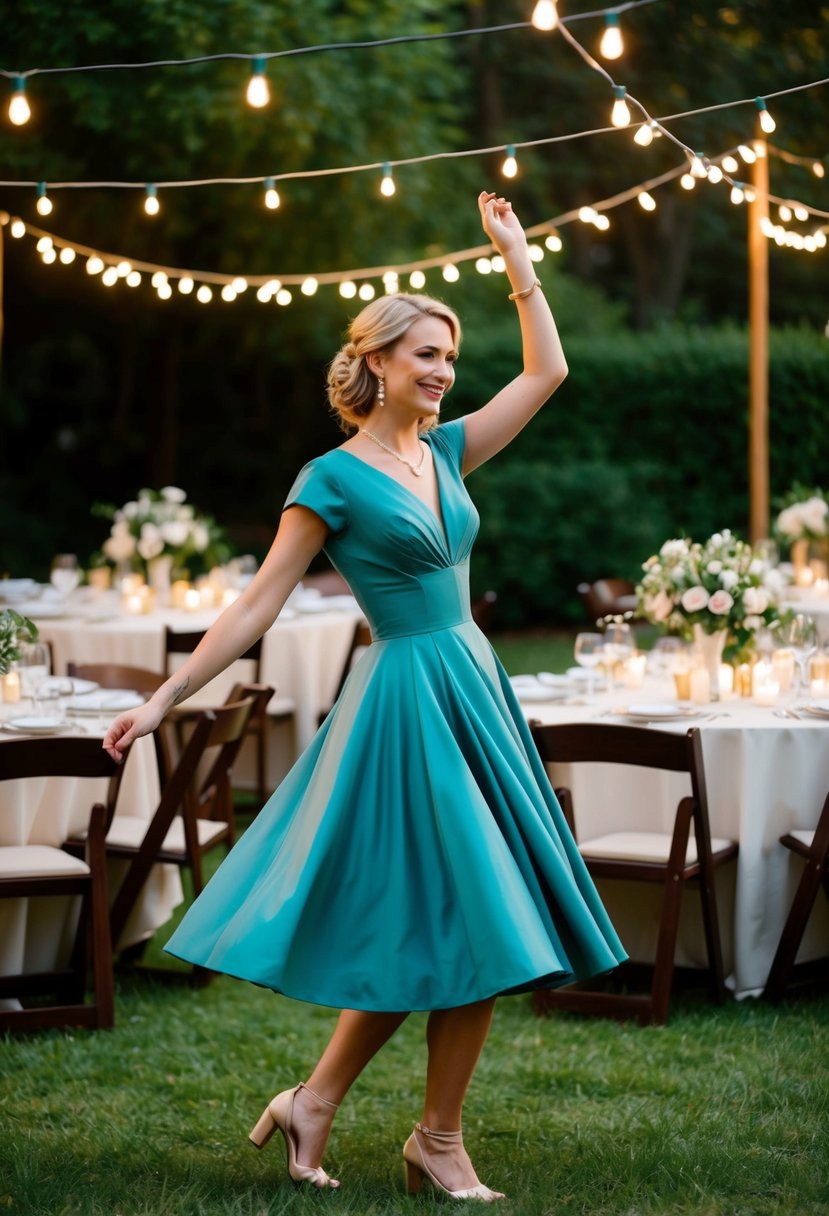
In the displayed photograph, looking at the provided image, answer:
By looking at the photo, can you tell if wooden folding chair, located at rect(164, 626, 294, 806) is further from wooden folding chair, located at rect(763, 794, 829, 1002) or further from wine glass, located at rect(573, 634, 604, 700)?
wooden folding chair, located at rect(763, 794, 829, 1002)

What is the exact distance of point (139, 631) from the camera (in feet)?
24.7

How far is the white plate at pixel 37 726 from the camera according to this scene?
4969mm

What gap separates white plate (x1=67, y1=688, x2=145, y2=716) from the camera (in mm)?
5379

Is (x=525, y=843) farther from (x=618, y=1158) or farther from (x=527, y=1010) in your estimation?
(x=527, y=1010)

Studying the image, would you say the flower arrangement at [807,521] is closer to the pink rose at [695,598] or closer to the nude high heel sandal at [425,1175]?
the pink rose at [695,598]

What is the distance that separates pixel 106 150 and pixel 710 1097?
1120cm

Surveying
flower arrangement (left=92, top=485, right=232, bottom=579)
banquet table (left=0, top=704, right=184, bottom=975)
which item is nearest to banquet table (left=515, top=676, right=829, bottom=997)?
banquet table (left=0, top=704, right=184, bottom=975)

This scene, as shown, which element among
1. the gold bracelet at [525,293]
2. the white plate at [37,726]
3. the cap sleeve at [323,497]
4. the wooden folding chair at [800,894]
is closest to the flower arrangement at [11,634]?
the white plate at [37,726]

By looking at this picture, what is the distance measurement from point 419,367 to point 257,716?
3733mm

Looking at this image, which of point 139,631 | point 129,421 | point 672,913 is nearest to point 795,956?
point 672,913

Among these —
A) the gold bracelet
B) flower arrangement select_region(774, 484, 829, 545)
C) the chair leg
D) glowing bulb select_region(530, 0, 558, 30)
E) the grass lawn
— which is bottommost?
the grass lawn

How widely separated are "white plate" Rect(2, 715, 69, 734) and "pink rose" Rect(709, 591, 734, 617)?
221 cm

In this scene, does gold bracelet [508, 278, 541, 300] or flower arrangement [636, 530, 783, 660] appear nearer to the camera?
gold bracelet [508, 278, 541, 300]

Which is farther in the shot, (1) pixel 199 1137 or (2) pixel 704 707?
(2) pixel 704 707
